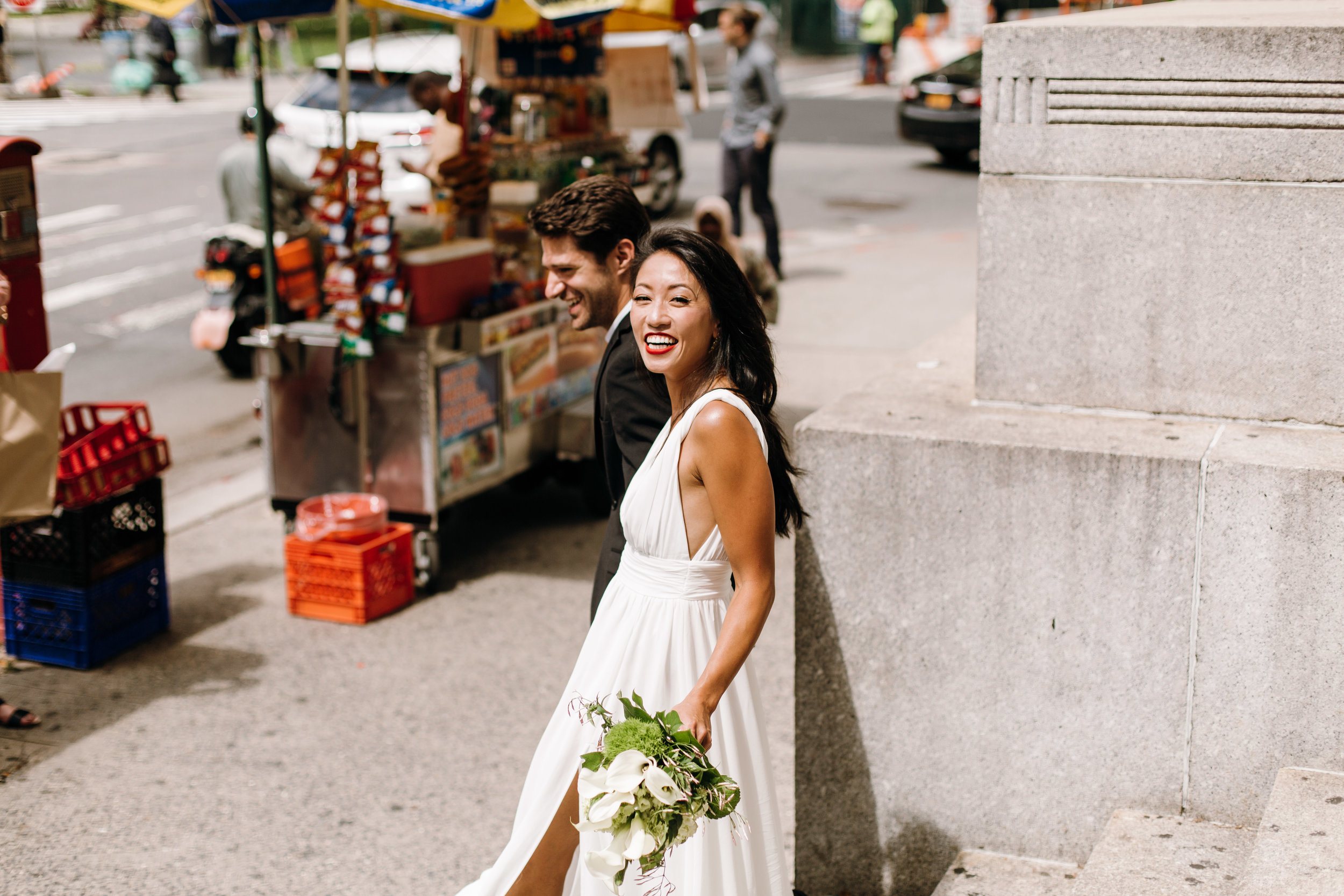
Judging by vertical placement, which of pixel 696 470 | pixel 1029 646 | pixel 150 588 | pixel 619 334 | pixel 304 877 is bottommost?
pixel 304 877

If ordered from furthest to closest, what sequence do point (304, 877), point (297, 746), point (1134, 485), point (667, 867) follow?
point (297, 746), point (304, 877), point (1134, 485), point (667, 867)

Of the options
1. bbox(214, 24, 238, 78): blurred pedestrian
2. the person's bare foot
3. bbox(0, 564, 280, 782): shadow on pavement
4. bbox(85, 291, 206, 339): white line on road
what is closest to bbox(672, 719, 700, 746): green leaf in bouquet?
bbox(0, 564, 280, 782): shadow on pavement

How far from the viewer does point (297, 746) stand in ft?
16.8

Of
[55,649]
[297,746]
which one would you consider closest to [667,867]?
[297,746]

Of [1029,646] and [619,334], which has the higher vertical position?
[619,334]

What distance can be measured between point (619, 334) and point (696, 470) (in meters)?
0.69

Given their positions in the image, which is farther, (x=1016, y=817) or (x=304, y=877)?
(x=304, y=877)

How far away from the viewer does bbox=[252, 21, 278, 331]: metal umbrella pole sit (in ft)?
21.4

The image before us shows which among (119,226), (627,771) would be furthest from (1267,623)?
(119,226)

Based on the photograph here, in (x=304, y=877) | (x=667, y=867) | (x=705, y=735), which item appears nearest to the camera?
(x=705, y=735)

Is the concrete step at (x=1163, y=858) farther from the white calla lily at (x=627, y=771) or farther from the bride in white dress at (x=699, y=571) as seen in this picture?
the white calla lily at (x=627, y=771)

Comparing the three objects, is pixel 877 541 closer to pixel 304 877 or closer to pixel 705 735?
pixel 705 735

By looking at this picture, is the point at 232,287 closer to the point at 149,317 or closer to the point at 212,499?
the point at 212,499

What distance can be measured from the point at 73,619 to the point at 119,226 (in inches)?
453
